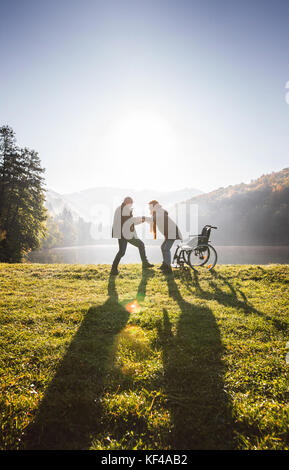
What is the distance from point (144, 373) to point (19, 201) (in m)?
34.0

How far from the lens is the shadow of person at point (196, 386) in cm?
228

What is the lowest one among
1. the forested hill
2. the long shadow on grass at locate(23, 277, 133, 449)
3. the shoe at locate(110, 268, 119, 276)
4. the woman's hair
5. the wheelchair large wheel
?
Answer: the long shadow on grass at locate(23, 277, 133, 449)

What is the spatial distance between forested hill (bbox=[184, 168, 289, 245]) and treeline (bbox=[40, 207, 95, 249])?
77916 millimetres

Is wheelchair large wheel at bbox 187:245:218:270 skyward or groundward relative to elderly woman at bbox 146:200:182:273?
groundward

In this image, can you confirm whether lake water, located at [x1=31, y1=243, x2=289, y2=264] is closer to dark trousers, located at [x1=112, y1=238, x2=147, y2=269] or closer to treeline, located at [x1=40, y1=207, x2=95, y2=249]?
treeline, located at [x1=40, y1=207, x2=95, y2=249]

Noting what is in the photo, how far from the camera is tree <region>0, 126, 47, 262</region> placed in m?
29.9

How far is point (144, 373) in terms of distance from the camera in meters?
3.21

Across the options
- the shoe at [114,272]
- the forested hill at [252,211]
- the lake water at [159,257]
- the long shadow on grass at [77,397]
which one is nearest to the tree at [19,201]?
the lake water at [159,257]

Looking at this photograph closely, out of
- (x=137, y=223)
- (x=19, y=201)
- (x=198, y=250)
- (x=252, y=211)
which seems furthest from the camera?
(x=252, y=211)

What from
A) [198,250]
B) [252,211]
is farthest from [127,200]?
[252,211]

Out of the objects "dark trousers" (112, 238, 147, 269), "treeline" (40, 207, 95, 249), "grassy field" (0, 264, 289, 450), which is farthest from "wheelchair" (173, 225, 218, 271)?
"treeline" (40, 207, 95, 249)

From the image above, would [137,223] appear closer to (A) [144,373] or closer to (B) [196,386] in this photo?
(A) [144,373]

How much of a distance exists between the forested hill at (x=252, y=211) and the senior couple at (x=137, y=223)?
332 ft
